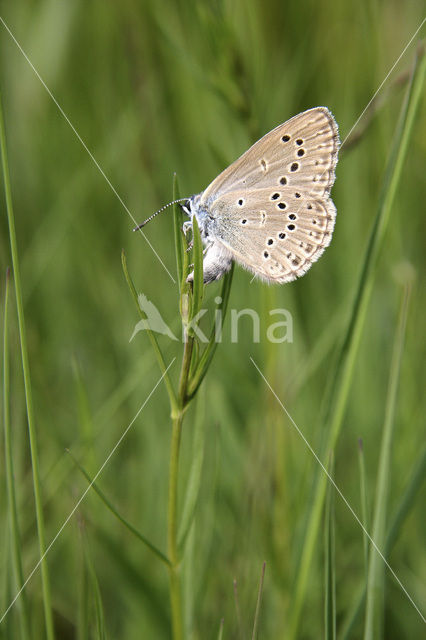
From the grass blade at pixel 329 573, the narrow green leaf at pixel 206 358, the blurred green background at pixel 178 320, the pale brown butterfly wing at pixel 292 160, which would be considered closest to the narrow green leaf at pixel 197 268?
the narrow green leaf at pixel 206 358

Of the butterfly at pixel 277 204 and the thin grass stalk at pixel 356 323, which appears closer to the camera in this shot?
Result: the thin grass stalk at pixel 356 323

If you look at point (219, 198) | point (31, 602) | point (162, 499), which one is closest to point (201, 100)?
point (219, 198)

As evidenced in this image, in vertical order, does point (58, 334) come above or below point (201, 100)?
below

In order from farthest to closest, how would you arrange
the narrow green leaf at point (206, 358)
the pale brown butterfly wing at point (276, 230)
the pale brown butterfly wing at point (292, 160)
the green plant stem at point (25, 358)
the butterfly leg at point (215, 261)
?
the pale brown butterfly wing at point (276, 230), the pale brown butterfly wing at point (292, 160), the butterfly leg at point (215, 261), the narrow green leaf at point (206, 358), the green plant stem at point (25, 358)

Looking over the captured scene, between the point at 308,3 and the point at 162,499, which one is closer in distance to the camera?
the point at 162,499

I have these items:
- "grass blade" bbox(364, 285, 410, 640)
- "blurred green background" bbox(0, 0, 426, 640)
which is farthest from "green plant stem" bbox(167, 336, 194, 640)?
"grass blade" bbox(364, 285, 410, 640)

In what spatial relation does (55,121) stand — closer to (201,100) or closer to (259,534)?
(201,100)

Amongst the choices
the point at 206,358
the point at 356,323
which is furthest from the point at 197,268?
the point at 356,323

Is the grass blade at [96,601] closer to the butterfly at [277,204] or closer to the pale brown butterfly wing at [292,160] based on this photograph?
the butterfly at [277,204]

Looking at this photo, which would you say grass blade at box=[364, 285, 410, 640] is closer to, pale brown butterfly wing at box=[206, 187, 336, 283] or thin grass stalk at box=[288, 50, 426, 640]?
thin grass stalk at box=[288, 50, 426, 640]
